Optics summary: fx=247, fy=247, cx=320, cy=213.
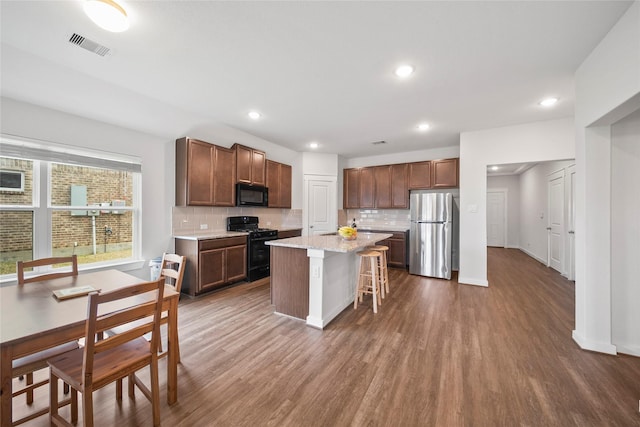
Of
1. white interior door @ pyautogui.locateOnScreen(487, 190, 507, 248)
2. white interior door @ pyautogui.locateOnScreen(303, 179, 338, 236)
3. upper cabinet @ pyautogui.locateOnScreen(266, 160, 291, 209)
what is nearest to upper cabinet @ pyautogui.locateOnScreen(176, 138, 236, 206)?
upper cabinet @ pyautogui.locateOnScreen(266, 160, 291, 209)

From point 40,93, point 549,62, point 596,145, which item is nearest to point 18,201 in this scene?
point 40,93

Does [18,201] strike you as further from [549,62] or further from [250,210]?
[549,62]

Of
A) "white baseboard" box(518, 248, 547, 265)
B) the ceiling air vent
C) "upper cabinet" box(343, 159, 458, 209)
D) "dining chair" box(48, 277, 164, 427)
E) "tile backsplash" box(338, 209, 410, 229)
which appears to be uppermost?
the ceiling air vent

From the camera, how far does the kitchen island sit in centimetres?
268

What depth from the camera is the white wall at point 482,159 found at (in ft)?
12.2

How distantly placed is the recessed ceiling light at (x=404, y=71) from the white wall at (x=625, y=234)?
1.84m

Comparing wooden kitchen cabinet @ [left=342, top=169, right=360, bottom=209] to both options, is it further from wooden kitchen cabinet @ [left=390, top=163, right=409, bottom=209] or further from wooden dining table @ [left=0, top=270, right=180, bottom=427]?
wooden dining table @ [left=0, top=270, right=180, bottom=427]

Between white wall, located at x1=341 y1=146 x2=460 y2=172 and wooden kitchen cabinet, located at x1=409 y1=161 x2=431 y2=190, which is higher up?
white wall, located at x1=341 y1=146 x2=460 y2=172

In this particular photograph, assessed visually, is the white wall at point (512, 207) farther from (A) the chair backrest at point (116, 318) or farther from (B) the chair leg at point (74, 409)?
(B) the chair leg at point (74, 409)

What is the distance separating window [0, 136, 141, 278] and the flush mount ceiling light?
195 centimetres

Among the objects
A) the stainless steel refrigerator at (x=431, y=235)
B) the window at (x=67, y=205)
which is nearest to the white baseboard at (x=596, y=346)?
the stainless steel refrigerator at (x=431, y=235)

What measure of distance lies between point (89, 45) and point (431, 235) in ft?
17.0

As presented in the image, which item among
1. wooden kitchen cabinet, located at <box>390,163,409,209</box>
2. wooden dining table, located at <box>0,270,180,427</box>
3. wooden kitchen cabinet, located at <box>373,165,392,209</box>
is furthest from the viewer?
wooden kitchen cabinet, located at <box>373,165,392,209</box>

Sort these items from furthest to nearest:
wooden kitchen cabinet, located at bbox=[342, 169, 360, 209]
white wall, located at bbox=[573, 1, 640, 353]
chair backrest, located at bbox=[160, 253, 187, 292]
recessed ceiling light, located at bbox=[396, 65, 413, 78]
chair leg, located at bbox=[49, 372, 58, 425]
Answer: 1. wooden kitchen cabinet, located at bbox=[342, 169, 360, 209]
2. recessed ceiling light, located at bbox=[396, 65, 413, 78]
3. white wall, located at bbox=[573, 1, 640, 353]
4. chair backrest, located at bbox=[160, 253, 187, 292]
5. chair leg, located at bbox=[49, 372, 58, 425]
